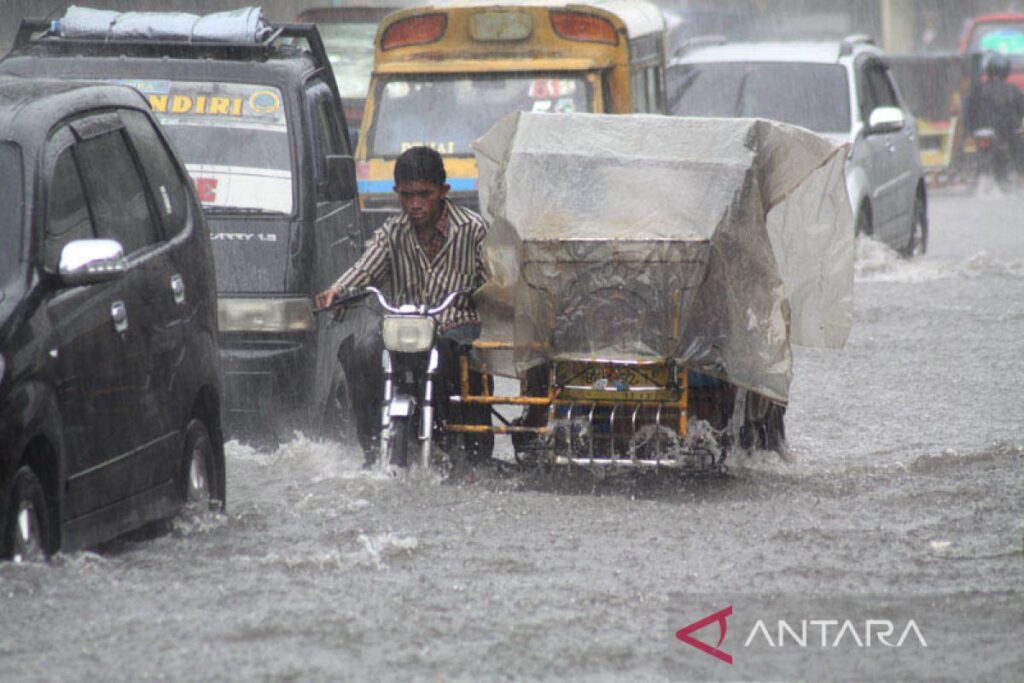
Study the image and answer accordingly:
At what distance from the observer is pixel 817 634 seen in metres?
6.03

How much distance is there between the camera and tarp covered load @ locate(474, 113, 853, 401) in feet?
27.5

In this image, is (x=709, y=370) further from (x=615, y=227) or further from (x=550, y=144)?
(x=550, y=144)

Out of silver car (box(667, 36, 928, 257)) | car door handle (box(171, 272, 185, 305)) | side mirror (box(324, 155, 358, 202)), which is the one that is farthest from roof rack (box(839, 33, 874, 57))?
car door handle (box(171, 272, 185, 305))

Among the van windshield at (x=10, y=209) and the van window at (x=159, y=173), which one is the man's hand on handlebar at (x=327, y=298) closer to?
the van window at (x=159, y=173)

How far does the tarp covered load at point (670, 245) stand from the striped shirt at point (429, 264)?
17 cm

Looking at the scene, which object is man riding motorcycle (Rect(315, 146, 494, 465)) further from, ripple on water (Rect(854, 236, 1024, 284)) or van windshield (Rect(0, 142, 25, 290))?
ripple on water (Rect(854, 236, 1024, 284))

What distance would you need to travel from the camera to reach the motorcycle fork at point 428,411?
8.48 metres

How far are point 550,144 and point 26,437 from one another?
3754 mm

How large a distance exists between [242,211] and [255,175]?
24 centimetres

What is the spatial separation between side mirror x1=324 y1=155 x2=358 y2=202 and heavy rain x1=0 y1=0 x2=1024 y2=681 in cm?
3

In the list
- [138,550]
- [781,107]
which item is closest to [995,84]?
[781,107]

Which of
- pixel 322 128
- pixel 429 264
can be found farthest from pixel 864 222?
pixel 429 264

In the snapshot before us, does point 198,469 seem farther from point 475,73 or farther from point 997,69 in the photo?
point 997,69

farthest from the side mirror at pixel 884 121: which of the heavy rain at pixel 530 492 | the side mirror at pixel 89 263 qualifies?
the side mirror at pixel 89 263
